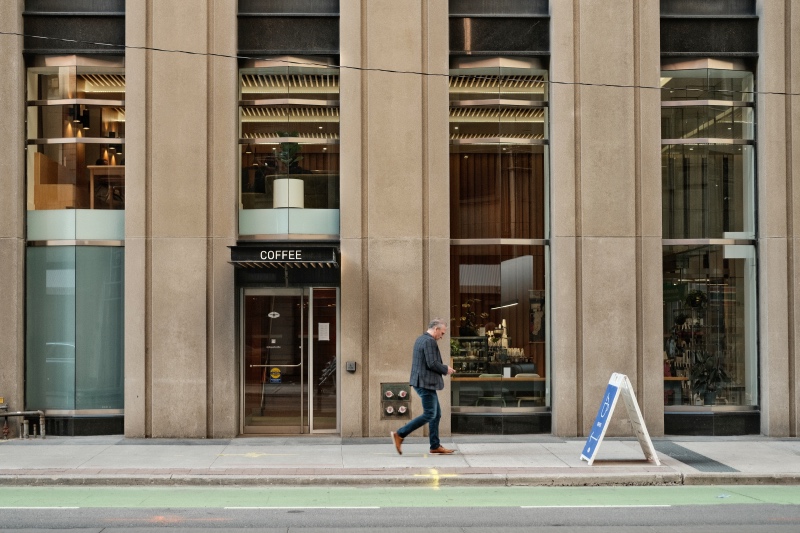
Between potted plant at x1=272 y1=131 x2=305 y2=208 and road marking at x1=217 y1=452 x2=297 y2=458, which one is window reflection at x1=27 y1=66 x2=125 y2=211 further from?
road marking at x1=217 y1=452 x2=297 y2=458

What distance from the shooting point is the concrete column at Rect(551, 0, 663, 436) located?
14711mm

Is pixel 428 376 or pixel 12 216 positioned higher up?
pixel 12 216

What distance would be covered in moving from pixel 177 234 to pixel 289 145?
2.48 metres

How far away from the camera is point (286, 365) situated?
15008mm

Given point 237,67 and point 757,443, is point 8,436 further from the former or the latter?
point 757,443

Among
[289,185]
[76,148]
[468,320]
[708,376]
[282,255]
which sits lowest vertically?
[708,376]

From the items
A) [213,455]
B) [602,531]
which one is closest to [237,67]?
[213,455]

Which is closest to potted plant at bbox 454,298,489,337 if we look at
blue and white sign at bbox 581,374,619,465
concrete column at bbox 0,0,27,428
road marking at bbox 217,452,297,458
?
blue and white sign at bbox 581,374,619,465

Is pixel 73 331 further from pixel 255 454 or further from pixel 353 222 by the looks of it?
pixel 353 222

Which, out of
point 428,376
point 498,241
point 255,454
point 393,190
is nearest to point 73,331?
point 255,454

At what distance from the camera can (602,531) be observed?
8.82 m

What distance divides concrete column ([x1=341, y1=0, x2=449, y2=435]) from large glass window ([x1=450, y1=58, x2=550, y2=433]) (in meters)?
0.51

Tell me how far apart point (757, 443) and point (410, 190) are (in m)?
7.11

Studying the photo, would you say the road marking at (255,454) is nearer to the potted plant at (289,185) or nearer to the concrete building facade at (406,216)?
the concrete building facade at (406,216)
